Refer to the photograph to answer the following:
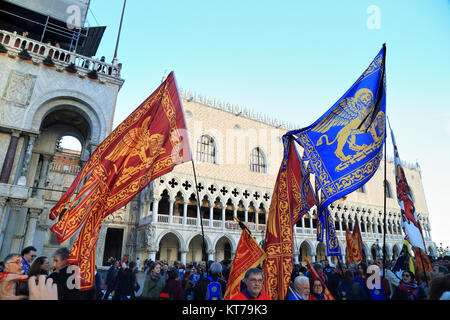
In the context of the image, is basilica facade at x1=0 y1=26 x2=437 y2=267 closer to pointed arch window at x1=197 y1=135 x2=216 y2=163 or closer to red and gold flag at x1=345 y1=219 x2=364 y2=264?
pointed arch window at x1=197 y1=135 x2=216 y2=163

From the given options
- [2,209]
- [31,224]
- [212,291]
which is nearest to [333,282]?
[212,291]

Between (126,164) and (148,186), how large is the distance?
1588 centimetres

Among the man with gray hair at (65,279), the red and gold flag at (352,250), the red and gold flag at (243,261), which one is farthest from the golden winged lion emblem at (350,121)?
the red and gold flag at (352,250)

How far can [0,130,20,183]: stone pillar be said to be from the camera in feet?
26.3

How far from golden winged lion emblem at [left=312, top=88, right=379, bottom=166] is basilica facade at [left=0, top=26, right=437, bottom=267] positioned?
2.39 meters

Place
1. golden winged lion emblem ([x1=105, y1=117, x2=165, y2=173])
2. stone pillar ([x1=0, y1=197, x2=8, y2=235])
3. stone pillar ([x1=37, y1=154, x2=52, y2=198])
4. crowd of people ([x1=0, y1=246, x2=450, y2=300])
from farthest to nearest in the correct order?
stone pillar ([x1=37, y1=154, x2=52, y2=198]), stone pillar ([x1=0, y1=197, x2=8, y2=235]), golden winged lion emblem ([x1=105, y1=117, x2=165, y2=173]), crowd of people ([x1=0, y1=246, x2=450, y2=300])

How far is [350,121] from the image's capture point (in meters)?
4.06

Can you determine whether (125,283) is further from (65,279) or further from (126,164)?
(126,164)

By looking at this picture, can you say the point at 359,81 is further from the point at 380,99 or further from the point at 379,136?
the point at 379,136

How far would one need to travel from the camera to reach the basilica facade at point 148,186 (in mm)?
8562

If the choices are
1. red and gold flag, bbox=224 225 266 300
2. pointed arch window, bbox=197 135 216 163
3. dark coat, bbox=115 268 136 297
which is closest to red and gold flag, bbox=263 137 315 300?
red and gold flag, bbox=224 225 266 300
